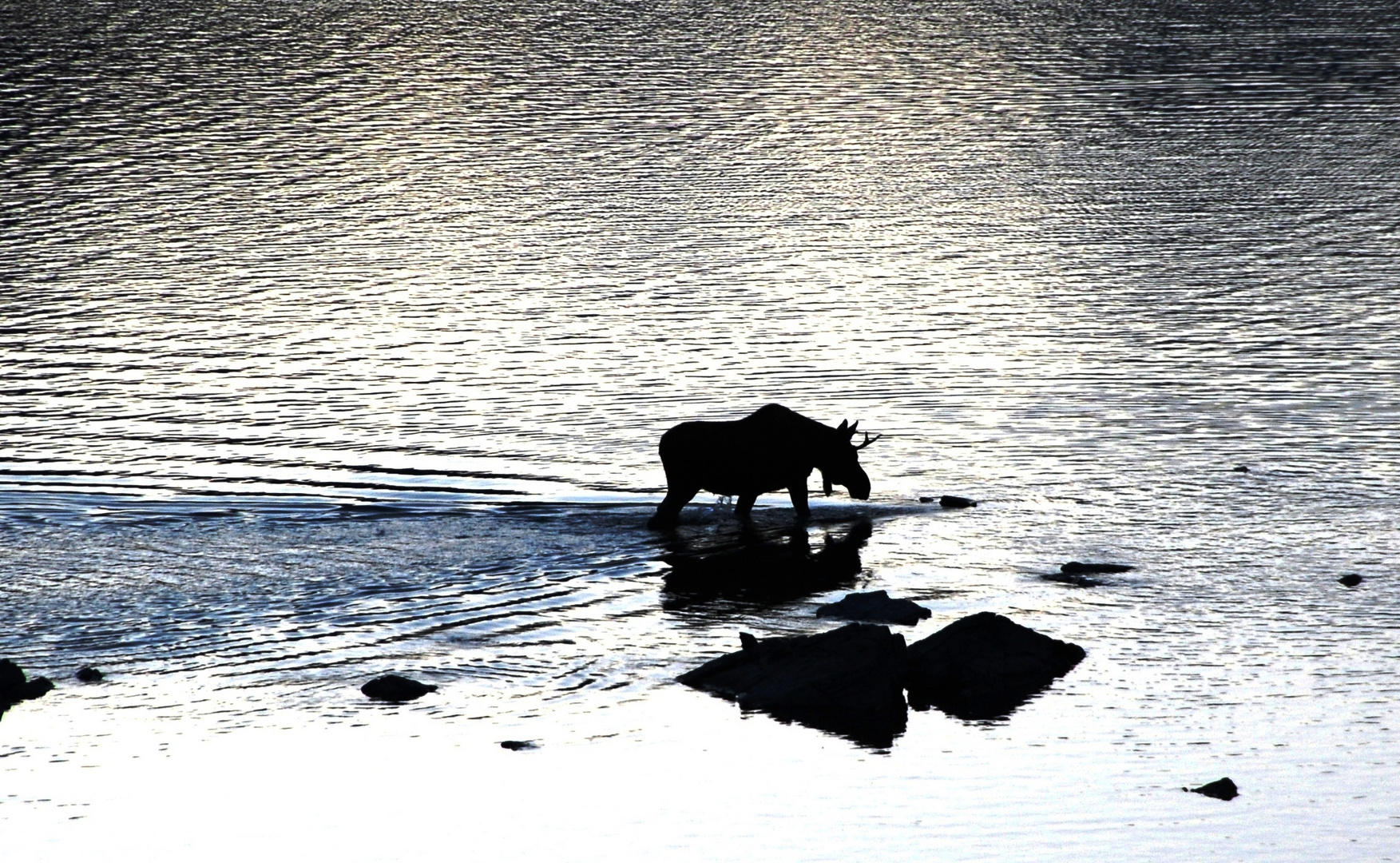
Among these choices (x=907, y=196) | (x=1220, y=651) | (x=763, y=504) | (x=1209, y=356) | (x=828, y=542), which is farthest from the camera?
(x=907, y=196)

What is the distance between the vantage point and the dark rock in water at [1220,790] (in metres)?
18.1

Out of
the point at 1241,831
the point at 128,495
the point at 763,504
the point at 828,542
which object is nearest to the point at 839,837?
the point at 1241,831

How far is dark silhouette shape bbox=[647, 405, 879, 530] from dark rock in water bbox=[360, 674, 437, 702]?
7.00m

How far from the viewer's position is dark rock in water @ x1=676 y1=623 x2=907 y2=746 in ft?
65.4

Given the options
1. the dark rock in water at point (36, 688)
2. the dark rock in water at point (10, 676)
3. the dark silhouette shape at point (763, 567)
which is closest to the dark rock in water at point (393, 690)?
the dark rock in water at point (36, 688)

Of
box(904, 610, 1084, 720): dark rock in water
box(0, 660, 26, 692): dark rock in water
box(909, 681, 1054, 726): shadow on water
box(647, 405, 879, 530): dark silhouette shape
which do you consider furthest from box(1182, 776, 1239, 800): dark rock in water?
box(0, 660, 26, 692): dark rock in water

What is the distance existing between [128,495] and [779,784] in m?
12.8

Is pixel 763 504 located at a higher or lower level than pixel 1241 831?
higher

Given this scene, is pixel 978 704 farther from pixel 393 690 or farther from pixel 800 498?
pixel 800 498

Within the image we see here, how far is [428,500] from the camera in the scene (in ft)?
91.1

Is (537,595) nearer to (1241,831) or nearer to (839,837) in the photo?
(839,837)

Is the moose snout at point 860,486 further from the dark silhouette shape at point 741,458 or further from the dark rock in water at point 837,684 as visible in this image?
the dark rock in water at point 837,684

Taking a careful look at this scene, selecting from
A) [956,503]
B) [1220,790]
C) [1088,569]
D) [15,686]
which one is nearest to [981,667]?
[1220,790]

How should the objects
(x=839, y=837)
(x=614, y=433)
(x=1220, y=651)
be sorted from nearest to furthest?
1. (x=839, y=837)
2. (x=1220, y=651)
3. (x=614, y=433)
